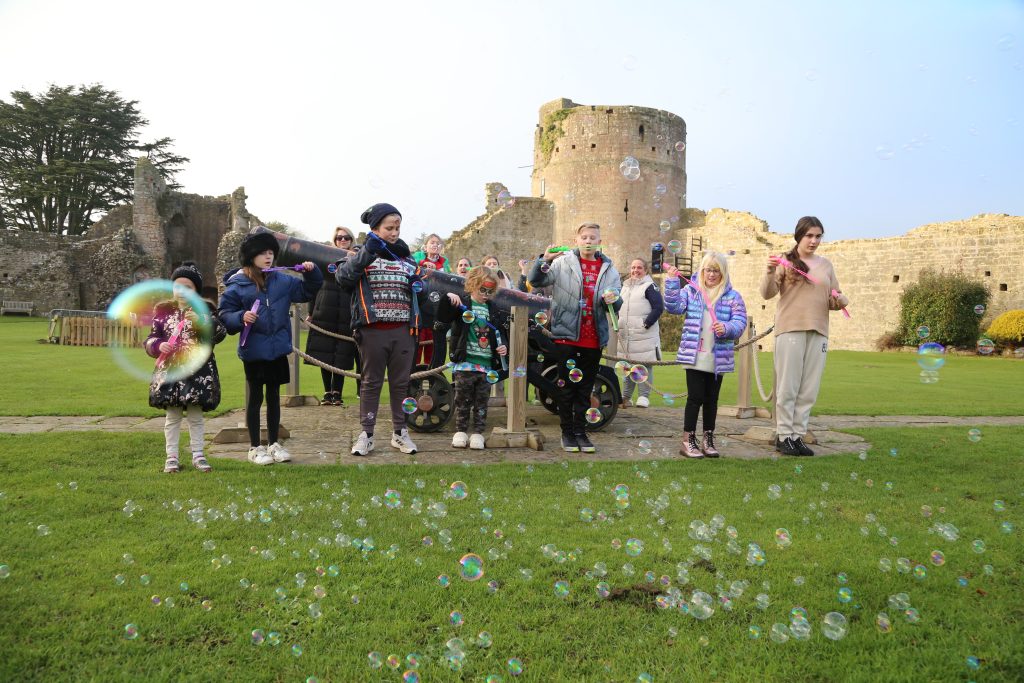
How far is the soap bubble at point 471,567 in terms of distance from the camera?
269 centimetres

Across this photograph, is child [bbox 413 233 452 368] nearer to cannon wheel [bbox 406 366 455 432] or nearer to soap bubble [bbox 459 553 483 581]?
cannon wheel [bbox 406 366 455 432]

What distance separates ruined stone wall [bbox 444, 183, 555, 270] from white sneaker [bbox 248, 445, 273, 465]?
28333mm

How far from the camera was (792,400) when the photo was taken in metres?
5.60

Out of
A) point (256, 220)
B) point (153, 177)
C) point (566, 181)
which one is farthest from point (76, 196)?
point (566, 181)

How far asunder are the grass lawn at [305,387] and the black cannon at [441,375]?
2423 mm

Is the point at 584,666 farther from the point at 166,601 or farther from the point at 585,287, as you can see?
the point at 585,287

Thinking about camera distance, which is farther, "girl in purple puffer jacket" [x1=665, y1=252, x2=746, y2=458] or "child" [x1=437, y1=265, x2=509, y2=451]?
"child" [x1=437, y1=265, x2=509, y2=451]

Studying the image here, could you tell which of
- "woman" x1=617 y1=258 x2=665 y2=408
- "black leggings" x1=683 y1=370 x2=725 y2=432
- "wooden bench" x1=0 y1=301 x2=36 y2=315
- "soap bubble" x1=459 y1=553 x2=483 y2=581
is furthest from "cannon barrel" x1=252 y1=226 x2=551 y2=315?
"wooden bench" x1=0 y1=301 x2=36 y2=315

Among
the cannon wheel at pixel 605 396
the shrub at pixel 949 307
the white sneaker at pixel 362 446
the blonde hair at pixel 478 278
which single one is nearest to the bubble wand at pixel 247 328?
the white sneaker at pixel 362 446

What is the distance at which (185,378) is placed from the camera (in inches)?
183

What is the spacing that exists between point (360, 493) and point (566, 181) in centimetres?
3936

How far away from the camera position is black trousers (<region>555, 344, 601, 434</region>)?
18.1 ft

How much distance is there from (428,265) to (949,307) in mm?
25082

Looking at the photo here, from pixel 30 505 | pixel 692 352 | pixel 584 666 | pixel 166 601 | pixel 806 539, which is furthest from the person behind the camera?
pixel 692 352
